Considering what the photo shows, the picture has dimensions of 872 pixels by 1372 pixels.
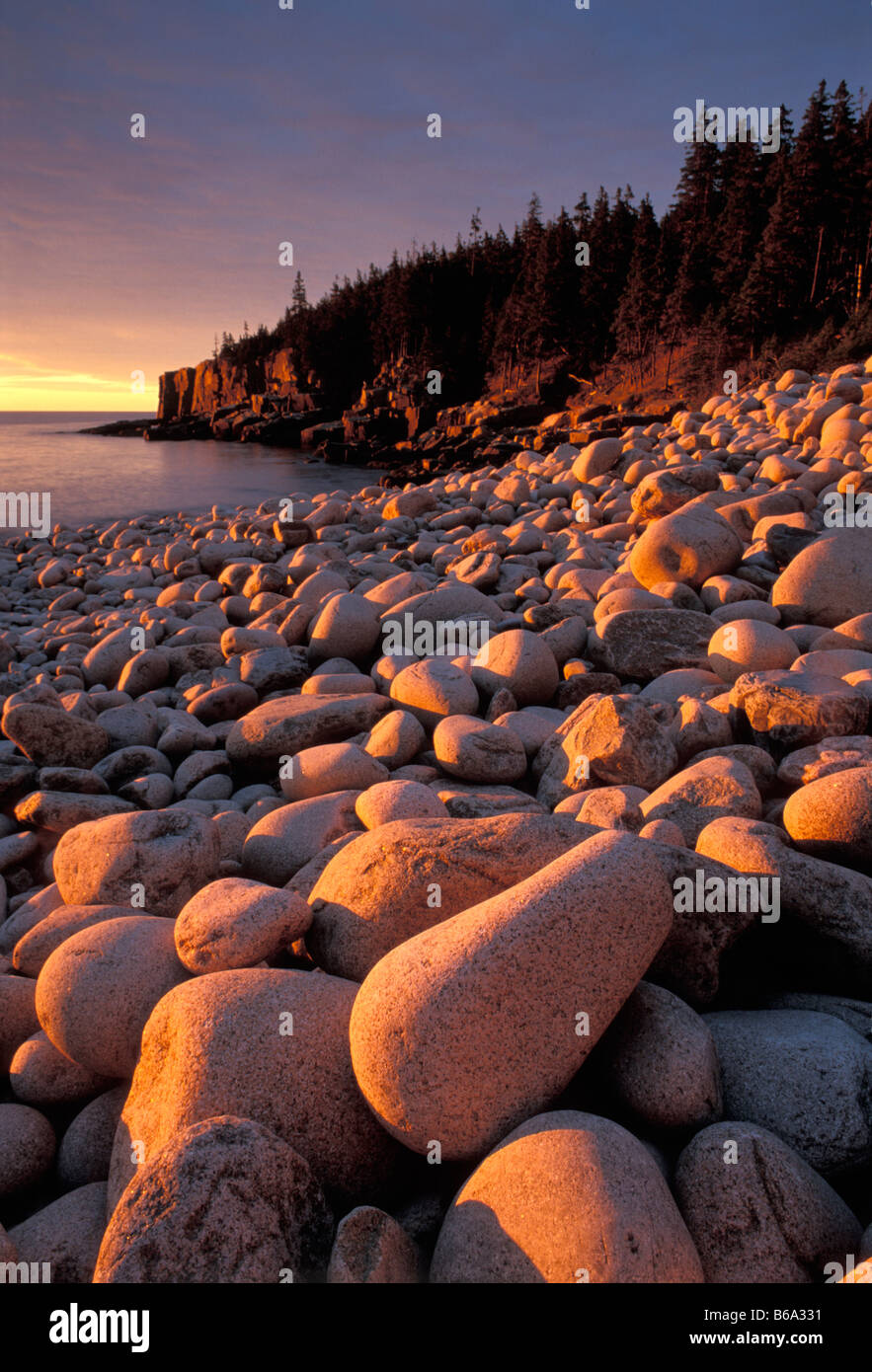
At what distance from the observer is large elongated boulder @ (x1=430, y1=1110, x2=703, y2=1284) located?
1.69 metres

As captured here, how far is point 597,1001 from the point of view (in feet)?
7.05

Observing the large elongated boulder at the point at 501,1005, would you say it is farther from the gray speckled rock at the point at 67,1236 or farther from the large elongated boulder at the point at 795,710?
the large elongated boulder at the point at 795,710

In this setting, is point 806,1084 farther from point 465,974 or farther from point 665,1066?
point 465,974

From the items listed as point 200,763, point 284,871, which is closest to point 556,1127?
point 284,871

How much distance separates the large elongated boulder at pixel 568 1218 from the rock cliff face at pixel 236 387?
73761 mm

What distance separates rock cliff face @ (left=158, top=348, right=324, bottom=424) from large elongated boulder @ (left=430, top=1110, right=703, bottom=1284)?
242ft

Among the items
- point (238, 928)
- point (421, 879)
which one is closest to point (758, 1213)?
point (421, 879)

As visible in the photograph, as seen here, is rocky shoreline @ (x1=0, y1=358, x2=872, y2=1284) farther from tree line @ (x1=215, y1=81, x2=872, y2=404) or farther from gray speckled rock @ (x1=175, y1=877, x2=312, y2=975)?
tree line @ (x1=215, y1=81, x2=872, y2=404)

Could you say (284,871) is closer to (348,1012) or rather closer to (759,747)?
(348,1012)

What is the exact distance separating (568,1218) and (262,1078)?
0.94 metres

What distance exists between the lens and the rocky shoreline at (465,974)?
1.85 metres

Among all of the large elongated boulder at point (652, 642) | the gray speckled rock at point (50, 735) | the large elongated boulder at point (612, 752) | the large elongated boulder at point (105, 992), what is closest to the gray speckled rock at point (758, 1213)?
the large elongated boulder at point (105, 992)

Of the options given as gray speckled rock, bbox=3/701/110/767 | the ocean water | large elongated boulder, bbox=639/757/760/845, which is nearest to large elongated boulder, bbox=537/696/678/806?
large elongated boulder, bbox=639/757/760/845
